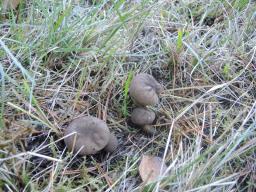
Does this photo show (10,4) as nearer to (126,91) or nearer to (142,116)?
(126,91)

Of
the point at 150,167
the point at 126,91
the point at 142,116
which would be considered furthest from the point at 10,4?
the point at 150,167

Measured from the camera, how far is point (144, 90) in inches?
64.5

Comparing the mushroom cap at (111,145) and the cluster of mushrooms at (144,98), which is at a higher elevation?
Result: the cluster of mushrooms at (144,98)

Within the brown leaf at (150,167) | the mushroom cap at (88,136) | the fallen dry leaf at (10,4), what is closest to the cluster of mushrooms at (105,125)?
the mushroom cap at (88,136)

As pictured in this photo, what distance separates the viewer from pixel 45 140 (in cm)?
158

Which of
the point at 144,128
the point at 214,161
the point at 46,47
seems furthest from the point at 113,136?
the point at 46,47

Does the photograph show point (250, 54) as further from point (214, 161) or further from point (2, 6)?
point (2, 6)

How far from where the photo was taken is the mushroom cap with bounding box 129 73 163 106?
5.40ft

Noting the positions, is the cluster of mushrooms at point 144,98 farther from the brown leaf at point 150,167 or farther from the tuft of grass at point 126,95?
the brown leaf at point 150,167

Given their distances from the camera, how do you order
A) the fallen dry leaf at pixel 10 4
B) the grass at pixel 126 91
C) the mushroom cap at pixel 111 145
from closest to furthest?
1. the grass at pixel 126 91
2. the mushroom cap at pixel 111 145
3. the fallen dry leaf at pixel 10 4

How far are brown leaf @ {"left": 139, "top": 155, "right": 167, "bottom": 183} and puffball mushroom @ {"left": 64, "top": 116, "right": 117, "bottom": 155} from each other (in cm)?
16

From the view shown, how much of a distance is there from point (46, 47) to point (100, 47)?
26cm

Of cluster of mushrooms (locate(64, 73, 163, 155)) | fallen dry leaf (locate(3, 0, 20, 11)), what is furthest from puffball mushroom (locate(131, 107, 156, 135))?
fallen dry leaf (locate(3, 0, 20, 11))

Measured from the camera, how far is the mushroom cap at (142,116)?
169 cm
